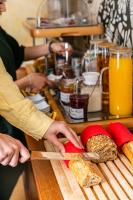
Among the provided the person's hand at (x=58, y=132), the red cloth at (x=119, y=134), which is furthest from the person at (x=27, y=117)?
the red cloth at (x=119, y=134)

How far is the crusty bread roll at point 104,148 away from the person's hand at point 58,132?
0.12 feet

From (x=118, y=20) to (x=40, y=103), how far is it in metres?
0.53

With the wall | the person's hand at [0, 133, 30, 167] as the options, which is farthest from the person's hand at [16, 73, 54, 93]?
the wall

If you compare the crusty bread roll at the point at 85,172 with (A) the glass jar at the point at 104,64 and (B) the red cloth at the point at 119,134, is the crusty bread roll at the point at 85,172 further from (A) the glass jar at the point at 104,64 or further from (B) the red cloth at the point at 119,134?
(A) the glass jar at the point at 104,64

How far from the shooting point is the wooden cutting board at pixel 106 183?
0.86 metres

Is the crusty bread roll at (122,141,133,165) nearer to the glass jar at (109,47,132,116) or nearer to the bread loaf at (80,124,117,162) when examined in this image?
the bread loaf at (80,124,117,162)

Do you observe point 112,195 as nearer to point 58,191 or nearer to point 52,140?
point 58,191

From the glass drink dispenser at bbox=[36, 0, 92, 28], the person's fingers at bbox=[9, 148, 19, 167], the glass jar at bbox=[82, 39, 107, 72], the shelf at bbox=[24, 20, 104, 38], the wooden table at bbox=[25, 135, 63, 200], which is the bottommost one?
the wooden table at bbox=[25, 135, 63, 200]

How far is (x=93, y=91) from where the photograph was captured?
1.39 metres

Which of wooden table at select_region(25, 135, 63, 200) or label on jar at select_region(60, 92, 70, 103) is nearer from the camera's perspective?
wooden table at select_region(25, 135, 63, 200)

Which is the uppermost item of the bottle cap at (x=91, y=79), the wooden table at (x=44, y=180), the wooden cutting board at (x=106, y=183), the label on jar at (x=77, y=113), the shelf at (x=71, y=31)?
the shelf at (x=71, y=31)

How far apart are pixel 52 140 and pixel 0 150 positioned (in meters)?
0.26

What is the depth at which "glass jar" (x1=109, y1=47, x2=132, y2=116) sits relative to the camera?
1305mm

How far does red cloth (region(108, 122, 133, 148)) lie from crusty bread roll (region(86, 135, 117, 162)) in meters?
0.04
